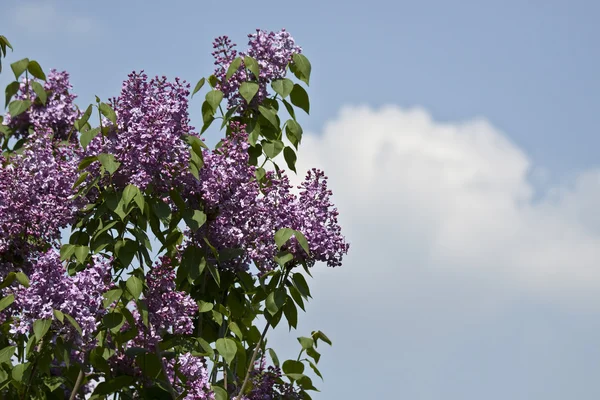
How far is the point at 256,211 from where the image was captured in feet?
18.0

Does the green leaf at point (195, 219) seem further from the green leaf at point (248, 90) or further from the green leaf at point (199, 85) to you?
the green leaf at point (199, 85)

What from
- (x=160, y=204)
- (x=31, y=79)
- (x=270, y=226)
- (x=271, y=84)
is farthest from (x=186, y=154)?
(x=31, y=79)

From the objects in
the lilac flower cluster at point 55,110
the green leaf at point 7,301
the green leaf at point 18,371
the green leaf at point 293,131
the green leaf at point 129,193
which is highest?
the lilac flower cluster at point 55,110

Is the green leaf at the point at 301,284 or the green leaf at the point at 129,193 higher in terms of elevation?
the green leaf at the point at 301,284

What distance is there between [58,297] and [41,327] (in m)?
0.19

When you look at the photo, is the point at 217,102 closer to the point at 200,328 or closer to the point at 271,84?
the point at 271,84

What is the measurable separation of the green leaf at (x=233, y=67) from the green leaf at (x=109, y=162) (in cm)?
103

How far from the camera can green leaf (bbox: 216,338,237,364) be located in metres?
5.17

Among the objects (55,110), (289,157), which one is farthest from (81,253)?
(55,110)

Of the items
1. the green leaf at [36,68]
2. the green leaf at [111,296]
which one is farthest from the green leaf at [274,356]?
the green leaf at [36,68]

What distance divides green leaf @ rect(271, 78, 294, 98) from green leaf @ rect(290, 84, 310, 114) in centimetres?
11

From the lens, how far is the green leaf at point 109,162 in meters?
4.96

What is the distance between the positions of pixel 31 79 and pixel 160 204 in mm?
1474

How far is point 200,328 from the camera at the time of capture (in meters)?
5.73
